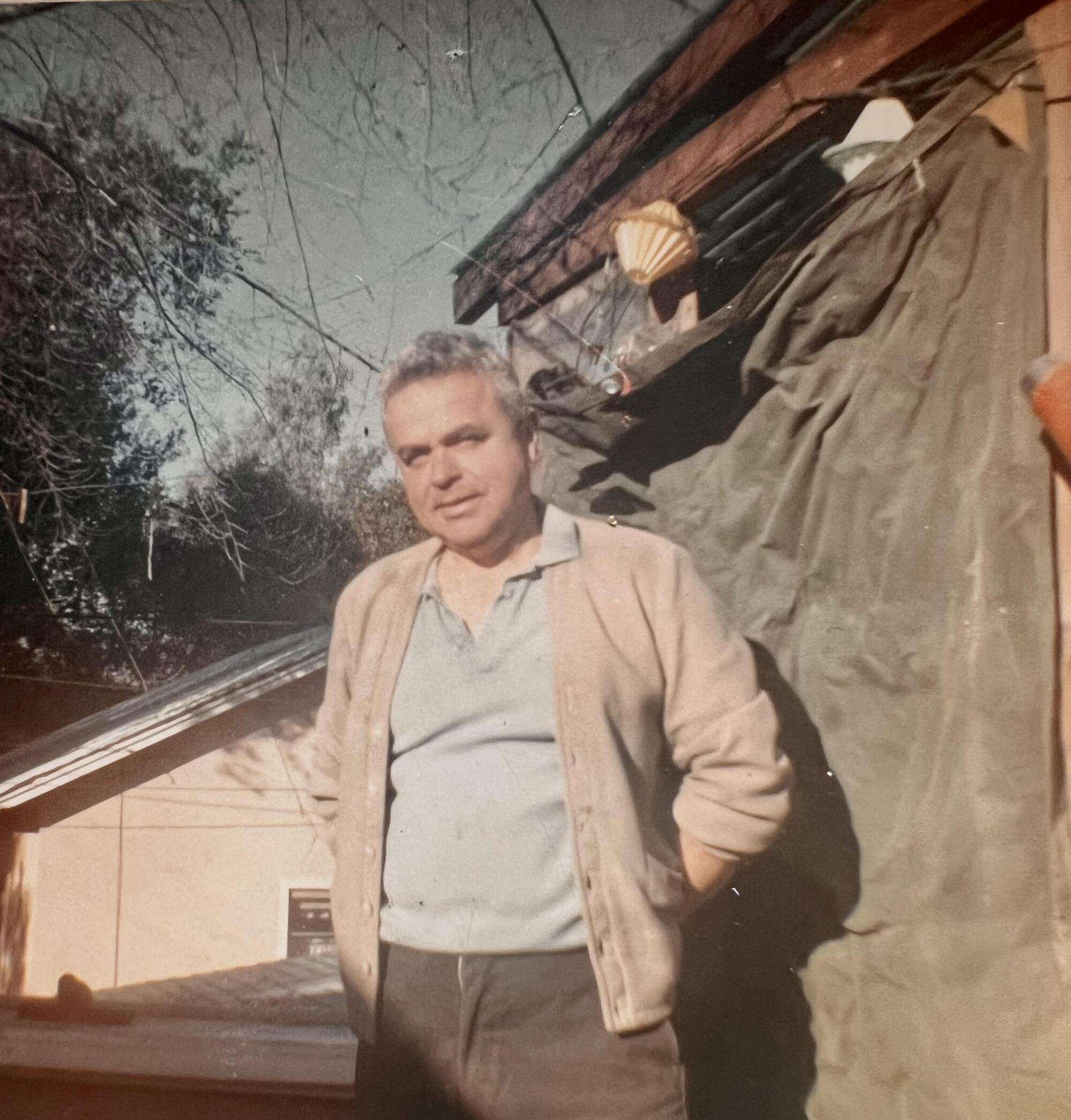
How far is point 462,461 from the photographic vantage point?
211 cm

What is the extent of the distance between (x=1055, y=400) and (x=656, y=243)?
3.00ft

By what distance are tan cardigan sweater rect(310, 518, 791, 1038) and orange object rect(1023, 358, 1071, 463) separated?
728 mm

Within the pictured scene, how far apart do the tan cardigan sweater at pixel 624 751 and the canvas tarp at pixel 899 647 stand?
0.12 meters

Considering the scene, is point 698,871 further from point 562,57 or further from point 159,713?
point 562,57

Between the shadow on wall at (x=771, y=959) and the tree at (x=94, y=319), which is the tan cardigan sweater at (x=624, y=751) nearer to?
the shadow on wall at (x=771, y=959)

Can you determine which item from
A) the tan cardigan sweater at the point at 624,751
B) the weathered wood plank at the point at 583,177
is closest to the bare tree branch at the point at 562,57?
the weathered wood plank at the point at 583,177

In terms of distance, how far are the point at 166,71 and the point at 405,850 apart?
1971 millimetres

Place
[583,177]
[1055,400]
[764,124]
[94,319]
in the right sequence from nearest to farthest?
1. [1055,400]
2. [764,124]
3. [583,177]
4. [94,319]

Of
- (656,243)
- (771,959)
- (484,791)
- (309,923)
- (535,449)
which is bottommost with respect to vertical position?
(771,959)

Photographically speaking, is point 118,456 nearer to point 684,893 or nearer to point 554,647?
point 554,647

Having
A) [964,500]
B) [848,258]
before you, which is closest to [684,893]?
[964,500]

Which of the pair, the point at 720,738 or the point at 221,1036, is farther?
the point at 221,1036

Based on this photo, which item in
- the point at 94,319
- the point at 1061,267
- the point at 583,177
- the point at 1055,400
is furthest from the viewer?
the point at 94,319

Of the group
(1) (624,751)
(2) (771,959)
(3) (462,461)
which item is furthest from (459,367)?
(2) (771,959)
